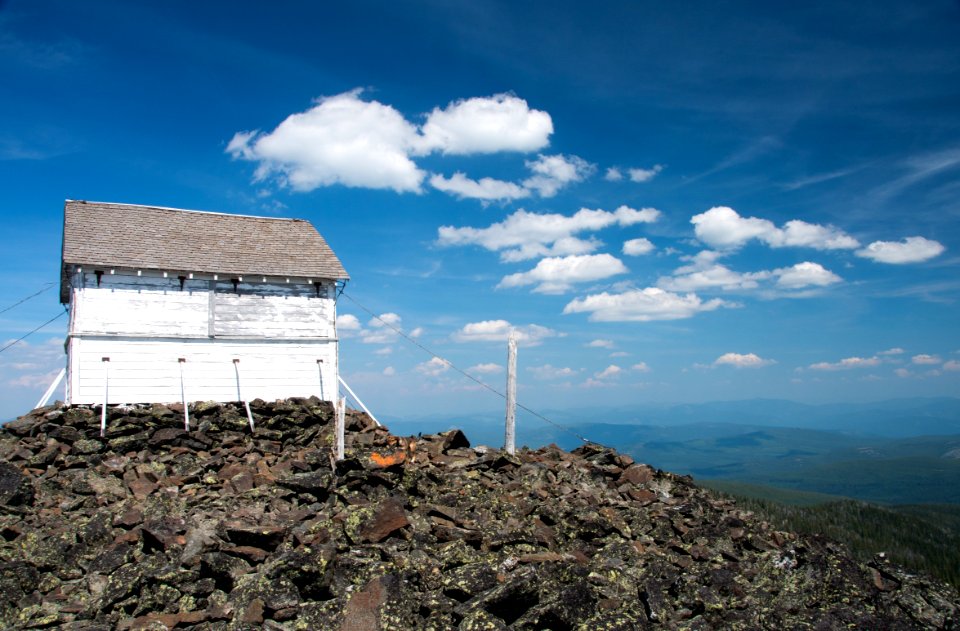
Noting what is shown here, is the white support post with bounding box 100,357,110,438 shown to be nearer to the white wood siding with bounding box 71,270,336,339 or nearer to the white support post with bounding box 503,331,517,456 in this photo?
the white wood siding with bounding box 71,270,336,339

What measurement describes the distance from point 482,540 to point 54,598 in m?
8.68

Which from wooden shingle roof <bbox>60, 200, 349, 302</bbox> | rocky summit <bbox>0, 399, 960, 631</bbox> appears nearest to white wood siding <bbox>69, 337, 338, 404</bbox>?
rocky summit <bbox>0, 399, 960, 631</bbox>

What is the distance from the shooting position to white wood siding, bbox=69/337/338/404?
23.6 meters

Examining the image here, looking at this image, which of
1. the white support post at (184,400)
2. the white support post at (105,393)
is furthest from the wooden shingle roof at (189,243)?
the white support post at (105,393)

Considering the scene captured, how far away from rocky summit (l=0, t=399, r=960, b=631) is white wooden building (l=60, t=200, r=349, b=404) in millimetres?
3652

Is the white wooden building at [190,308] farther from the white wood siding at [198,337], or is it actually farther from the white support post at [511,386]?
the white support post at [511,386]

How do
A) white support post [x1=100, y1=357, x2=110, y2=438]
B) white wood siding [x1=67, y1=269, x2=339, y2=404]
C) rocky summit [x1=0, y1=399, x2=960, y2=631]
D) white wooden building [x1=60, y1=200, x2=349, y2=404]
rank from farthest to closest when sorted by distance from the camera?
white wooden building [x1=60, y1=200, x2=349, y2=404]
white wood siding [x1=67, y1=269, x2=339, y2=404]
white support post [x1=100, y1=357, x2=110, y2=438]
rocky summit [x1=0, y1=399, x2=960, y2=631]

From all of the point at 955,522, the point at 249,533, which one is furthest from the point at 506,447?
the point at 955,522

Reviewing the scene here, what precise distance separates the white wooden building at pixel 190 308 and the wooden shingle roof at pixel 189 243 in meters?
0.04

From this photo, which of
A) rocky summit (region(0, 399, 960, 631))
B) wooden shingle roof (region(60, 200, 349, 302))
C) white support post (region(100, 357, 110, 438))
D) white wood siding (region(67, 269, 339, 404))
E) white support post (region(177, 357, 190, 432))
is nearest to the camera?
A: rocky summit (region(0, 399, 960, 631))

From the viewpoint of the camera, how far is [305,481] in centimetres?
1672

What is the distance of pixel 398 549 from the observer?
13.5 m

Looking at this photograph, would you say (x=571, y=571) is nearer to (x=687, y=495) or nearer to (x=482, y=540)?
(x=482, y=540)

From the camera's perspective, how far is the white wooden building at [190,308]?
946 inches
